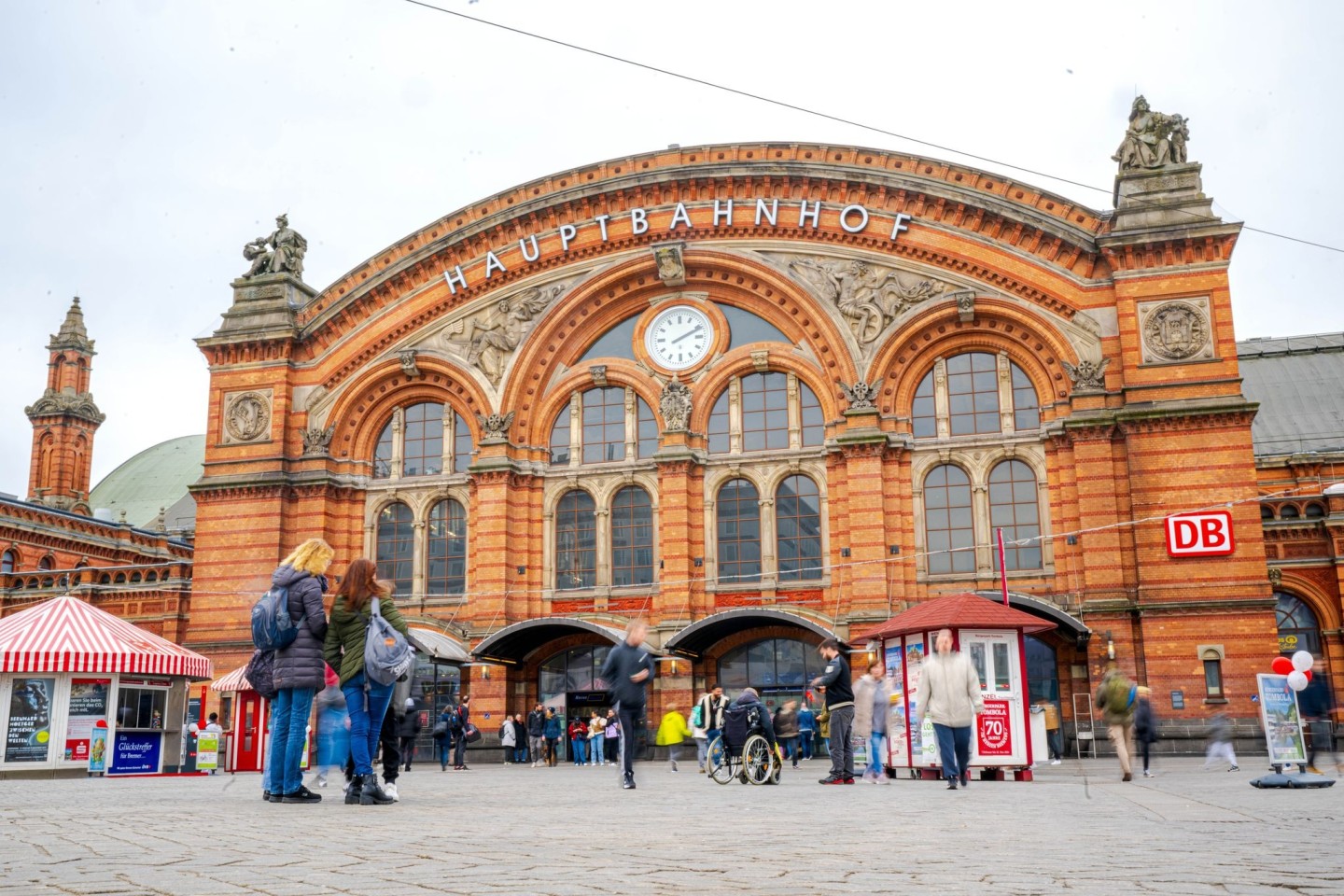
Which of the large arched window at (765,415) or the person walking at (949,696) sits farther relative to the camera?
the large arched window at (765,415)

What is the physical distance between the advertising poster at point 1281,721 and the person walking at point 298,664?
14.1 meters

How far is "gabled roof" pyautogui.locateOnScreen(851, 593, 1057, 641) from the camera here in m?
20.7

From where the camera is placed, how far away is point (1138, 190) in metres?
30.2

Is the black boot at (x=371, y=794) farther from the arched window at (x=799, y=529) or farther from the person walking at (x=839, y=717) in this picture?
the arched window at (x=799, y=529)

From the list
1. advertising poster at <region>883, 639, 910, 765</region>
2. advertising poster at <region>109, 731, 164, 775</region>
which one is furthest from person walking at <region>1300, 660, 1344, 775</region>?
advertising poster at <region>109, 731, 164, 775</region>

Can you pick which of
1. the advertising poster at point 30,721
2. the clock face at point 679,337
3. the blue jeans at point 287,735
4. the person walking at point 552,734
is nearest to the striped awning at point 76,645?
the advertising poster at point 30,721

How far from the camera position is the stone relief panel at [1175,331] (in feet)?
94.7

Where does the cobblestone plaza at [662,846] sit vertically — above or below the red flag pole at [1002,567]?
below

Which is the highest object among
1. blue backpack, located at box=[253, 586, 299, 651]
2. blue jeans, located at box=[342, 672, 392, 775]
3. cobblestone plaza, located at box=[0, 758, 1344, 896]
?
blue backpack, located at box=[253, 586, 299, 651]

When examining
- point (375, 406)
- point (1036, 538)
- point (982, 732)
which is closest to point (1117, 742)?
point (982, 732)

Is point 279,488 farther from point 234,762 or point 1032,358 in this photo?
point 1032,358

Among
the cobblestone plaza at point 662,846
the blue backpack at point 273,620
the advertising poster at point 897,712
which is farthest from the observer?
the advertising poster at point 897,712

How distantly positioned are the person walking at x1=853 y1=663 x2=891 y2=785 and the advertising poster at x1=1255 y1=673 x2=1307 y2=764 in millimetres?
5509

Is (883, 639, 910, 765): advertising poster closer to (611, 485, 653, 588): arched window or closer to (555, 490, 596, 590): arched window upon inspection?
(611, 485, 653, 588): arched window
